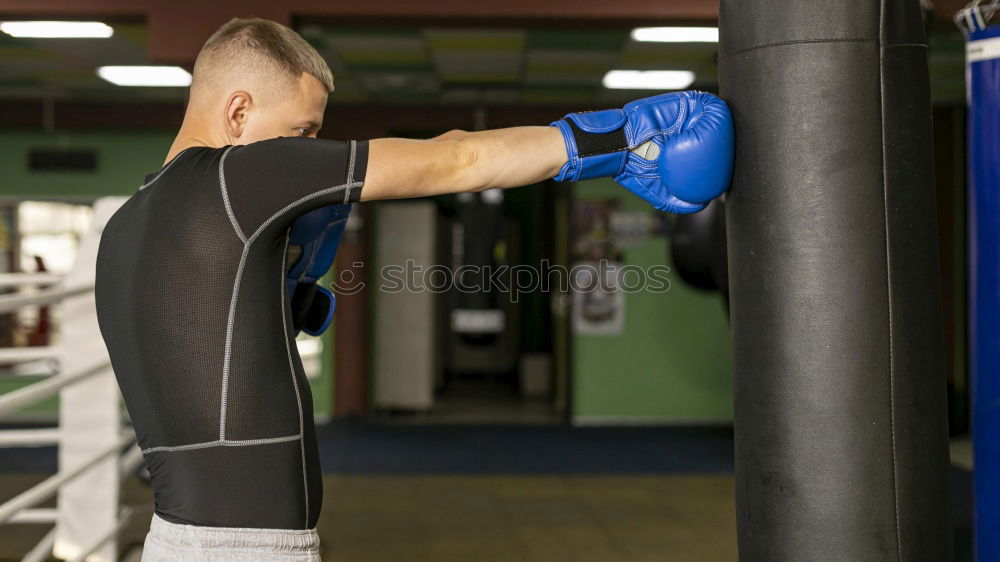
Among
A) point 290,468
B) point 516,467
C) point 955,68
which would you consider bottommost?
point 516,467

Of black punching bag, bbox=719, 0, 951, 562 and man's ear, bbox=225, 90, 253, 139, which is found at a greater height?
man's ear, bbox=225, 90, 253, 139

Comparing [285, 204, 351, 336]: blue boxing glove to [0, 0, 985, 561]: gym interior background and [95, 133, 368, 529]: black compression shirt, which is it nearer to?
[95, 133, 368, 529]: black compression shirt

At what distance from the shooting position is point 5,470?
542 cm

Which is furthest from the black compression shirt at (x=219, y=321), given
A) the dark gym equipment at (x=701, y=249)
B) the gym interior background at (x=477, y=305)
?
the dark gym equipment at (x=701, y=249)

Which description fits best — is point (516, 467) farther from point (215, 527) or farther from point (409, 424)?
point (215, 527)

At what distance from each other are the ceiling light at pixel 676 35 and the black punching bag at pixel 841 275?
A: 3886 millimetres

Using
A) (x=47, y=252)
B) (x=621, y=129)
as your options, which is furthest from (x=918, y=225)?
(x=47, y=252)

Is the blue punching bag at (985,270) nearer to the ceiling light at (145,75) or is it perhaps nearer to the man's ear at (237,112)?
the man's ear at (237,112)

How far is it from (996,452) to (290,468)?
1745 mm

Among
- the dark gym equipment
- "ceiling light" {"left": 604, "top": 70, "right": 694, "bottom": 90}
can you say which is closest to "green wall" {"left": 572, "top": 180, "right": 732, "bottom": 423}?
"ceiling light" {"left": 604, "top": 70, "right": 694, "bottom": 90}

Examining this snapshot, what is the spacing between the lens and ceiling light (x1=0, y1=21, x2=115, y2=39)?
4.87 meters

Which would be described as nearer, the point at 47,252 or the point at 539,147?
the point at 539,147

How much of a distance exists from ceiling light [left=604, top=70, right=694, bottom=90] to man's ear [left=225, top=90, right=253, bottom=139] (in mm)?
5104

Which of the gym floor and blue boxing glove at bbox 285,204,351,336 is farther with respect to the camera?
the gym floor
